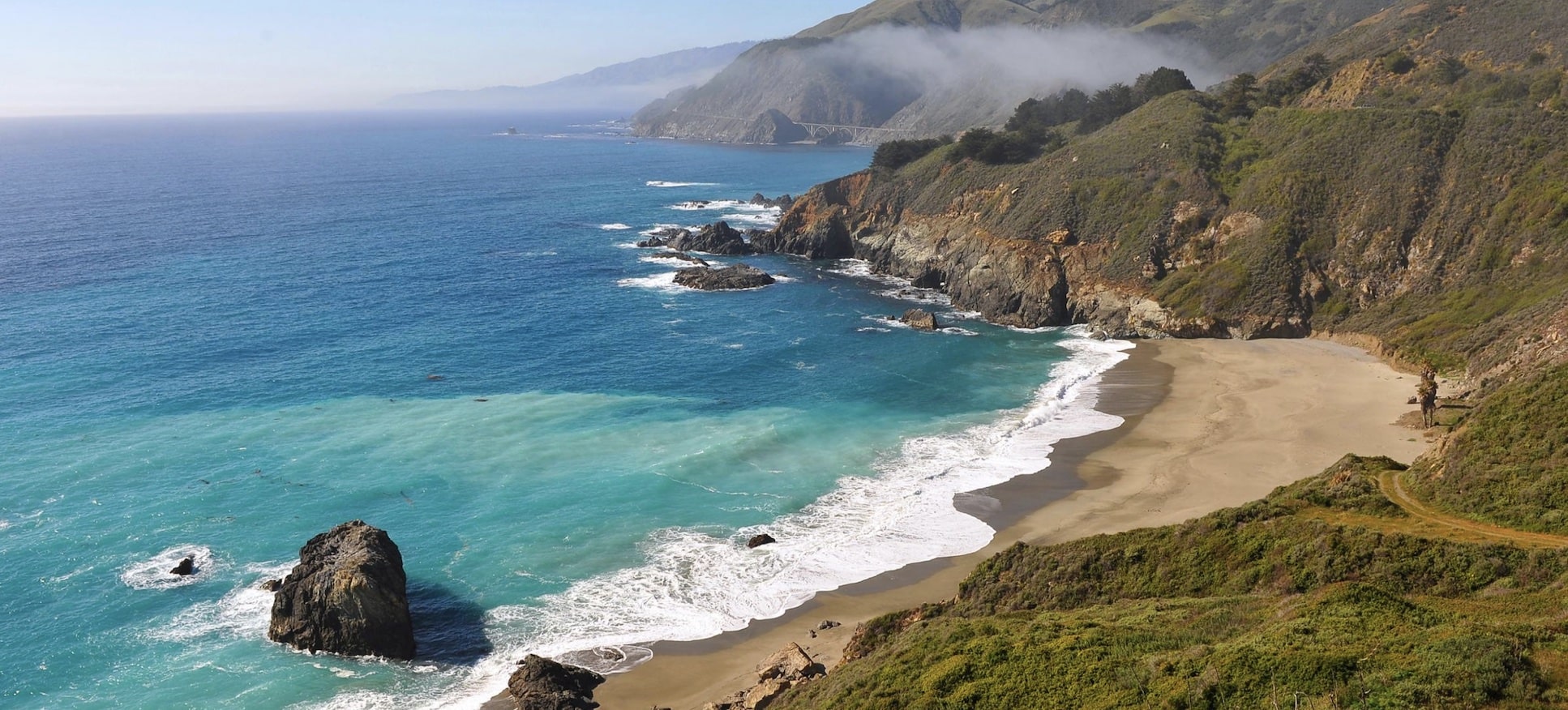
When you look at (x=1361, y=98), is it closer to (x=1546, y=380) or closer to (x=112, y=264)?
(x=1546, y=380)

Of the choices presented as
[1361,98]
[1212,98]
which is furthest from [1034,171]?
[1361,98]

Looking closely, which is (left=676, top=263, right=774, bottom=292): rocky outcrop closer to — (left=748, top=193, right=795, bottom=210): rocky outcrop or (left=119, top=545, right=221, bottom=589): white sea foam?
(left=748, top=193, right=795, bottom=210): rocky outcrop

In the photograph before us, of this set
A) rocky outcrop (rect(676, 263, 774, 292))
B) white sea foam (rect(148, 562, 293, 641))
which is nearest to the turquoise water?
A: white sea foam (rect(148, 562, 293, 641))

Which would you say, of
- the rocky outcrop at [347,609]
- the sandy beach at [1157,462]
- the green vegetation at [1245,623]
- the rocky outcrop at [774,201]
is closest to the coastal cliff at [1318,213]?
the sandy beach at [1157,462]

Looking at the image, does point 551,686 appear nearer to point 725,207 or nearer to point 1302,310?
point 1302,310

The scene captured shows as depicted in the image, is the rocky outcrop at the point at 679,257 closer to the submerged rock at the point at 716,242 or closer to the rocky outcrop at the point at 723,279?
the submerged rock at the point at 716,242

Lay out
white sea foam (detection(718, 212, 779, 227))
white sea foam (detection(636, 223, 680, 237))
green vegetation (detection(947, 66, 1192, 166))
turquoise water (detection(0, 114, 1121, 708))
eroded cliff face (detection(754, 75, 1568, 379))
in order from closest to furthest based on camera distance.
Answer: turquoise water (detection(0, 114, 1121, 708)) < eroded cliff face (detection(754, 75, 1568, 379)) < green vegetation (detection(947, 66, 1192, 166)) < white sea foam (detection(636, 223, 680, 237)) < white sea foam (detection(718, 212, 779, 227))
